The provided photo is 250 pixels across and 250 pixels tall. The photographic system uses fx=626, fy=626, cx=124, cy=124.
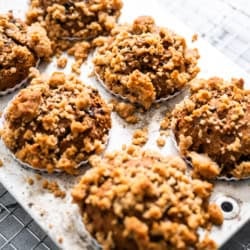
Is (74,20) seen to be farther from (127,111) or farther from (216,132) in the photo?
(216,132)

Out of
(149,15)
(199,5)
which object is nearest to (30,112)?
(149,15)

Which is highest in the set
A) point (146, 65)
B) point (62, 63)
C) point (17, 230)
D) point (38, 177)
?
point (146, 65)

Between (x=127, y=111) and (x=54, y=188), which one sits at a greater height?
(x=127, y=111)

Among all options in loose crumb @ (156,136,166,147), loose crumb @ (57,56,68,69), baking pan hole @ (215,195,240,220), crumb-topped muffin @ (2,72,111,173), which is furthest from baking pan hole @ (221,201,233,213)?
loose crumb @ (57,56,68,69)

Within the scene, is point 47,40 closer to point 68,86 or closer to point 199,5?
point 68,86

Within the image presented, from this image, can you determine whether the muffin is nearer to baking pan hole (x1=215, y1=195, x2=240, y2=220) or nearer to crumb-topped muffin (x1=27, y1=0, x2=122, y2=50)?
crumb-topped muffin (x1=27, y1=0, x2=122, y2=50)

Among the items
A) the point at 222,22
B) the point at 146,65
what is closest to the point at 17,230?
the point at 146,65

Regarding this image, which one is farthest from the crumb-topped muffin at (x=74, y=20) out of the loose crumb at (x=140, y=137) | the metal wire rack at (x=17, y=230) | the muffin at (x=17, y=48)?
the metal wire rack at (x=17, y=230)
